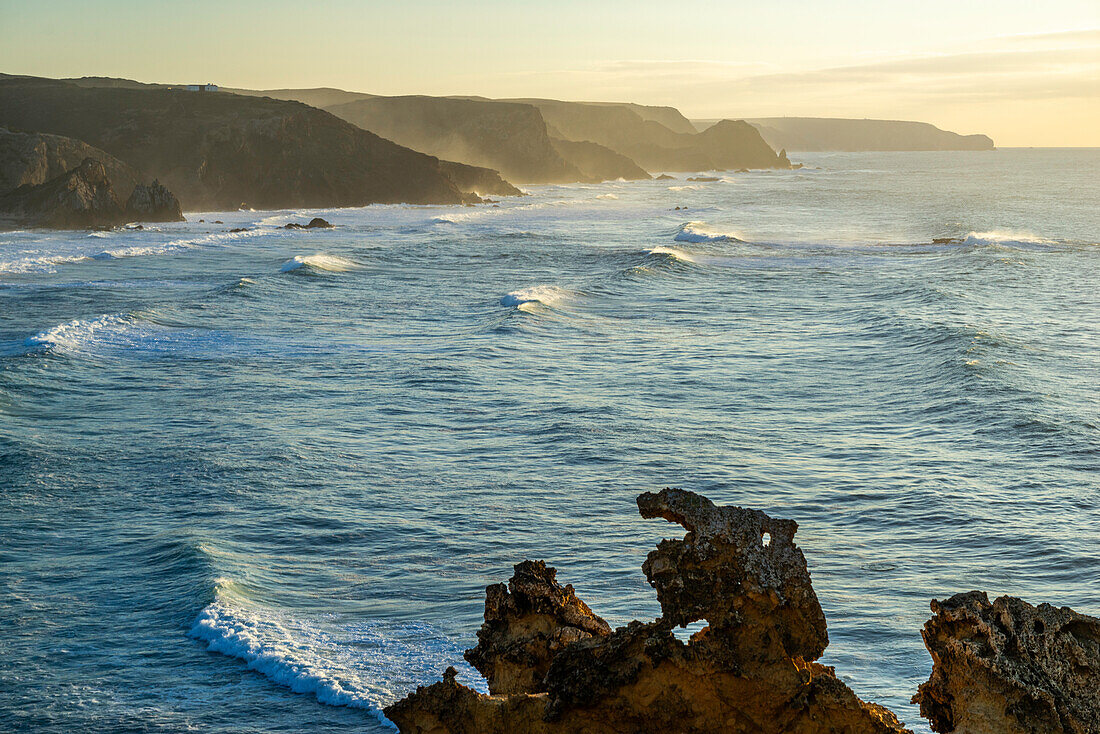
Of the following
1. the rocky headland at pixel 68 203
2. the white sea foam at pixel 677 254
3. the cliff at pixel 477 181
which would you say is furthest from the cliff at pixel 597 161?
the white sea foam at pixel 677 254

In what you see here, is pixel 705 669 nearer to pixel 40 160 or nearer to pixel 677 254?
pixel 677 254

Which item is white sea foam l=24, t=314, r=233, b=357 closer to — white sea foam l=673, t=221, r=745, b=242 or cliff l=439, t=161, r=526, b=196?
white sea foam l=673, t=221, r=745, b=242

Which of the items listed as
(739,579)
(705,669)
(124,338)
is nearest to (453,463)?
(739,579)

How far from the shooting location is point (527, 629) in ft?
19.7

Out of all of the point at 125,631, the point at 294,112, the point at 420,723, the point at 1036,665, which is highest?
the point at 294,112

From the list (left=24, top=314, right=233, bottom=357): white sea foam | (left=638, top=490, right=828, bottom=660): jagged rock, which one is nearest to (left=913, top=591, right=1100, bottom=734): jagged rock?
(left=638, top=490, right=828, bottom=660): jagged rock

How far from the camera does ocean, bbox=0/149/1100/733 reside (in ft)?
31.6

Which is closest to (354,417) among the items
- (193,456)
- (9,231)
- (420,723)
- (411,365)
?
(193,456)

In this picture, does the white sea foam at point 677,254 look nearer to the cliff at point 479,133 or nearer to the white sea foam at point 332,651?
the white sea foam at point 332,651

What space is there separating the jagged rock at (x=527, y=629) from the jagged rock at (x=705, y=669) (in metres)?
0.56

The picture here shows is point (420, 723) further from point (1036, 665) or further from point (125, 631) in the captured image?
point (125, 631)

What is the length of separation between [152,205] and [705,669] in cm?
7289

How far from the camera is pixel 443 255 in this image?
4991 cm

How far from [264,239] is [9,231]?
16.3 metres
